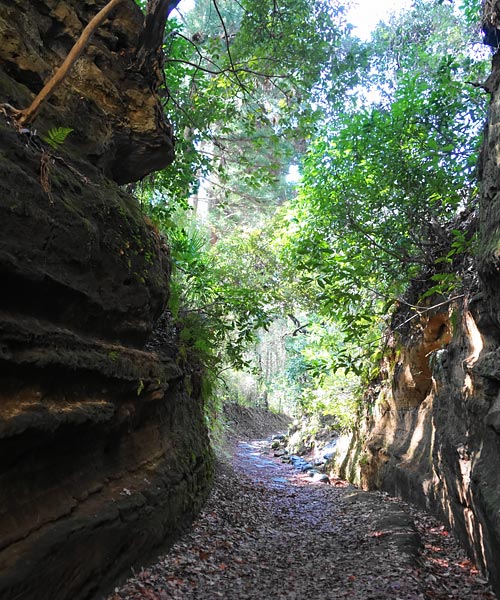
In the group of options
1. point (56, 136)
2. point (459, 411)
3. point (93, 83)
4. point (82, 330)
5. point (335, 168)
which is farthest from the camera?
point (335, 168)

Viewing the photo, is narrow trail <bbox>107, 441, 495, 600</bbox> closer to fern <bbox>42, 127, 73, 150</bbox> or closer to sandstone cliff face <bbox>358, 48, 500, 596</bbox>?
sandstone cliff face <bbox>358, 48, 500, 596</bbox>

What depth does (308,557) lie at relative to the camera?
5.83 meters

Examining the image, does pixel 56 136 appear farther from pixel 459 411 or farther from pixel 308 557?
pixel 459 411

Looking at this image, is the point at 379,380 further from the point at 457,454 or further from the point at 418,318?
the point at 457,454

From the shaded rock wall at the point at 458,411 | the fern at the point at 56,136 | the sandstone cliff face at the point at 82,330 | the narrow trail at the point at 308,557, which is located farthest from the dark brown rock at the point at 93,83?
the narrow trail at the point at 308,557

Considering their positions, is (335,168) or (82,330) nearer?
(82,330)

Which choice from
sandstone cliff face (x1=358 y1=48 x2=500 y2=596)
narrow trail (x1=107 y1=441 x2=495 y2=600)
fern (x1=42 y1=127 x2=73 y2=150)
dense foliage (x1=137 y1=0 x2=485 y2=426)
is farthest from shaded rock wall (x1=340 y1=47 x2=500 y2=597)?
fern (x1=42 y1=127 x2=73 y2=150)

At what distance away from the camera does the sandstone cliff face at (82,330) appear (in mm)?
3252

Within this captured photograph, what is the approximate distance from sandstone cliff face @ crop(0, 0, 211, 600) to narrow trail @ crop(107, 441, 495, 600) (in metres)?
0.41

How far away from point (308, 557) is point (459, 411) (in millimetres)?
3088

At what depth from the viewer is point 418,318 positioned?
9680 millimetres

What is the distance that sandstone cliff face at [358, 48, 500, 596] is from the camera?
4.95 metres

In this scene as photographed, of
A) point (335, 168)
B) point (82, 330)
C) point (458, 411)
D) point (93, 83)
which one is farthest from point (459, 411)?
point (93, 83)

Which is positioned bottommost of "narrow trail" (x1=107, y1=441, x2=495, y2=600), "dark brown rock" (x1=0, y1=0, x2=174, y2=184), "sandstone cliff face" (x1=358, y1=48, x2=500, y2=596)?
"narrow trail" (x1=107, y1=441, x2=495, y2=600)
